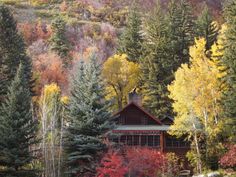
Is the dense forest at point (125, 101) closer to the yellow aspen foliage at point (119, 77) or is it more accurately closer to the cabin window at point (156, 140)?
the yellow aspen foliage at point (119, 77)

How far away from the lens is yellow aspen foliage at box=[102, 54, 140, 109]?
53.7 metres

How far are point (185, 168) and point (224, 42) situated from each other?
12262 millimetres

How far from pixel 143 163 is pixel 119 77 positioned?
55.9ft

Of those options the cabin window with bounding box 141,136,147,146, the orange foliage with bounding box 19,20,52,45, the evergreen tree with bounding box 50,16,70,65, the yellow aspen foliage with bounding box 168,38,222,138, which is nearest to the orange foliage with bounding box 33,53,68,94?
the evergreen tree with bounding box 50,16,70,65

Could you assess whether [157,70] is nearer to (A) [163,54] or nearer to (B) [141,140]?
(A) [163,54]

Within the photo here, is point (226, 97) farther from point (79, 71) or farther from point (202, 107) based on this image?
point (79, 71)

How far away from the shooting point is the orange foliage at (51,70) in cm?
6794

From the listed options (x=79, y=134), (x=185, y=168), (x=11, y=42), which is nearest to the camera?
(x=79, y=134)

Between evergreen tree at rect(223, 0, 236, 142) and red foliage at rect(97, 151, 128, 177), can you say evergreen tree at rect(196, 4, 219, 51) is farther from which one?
red foliage at rect(97, 151, 128, 177)

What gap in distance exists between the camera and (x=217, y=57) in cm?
4612

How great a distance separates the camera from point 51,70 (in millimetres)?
68938

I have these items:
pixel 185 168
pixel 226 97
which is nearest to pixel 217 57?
pixel 226 97

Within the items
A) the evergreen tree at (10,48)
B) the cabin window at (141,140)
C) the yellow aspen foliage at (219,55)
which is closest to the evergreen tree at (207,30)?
the yellow aspen foliage at (219,55)

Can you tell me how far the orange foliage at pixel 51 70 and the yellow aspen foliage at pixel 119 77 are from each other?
1392 cm
